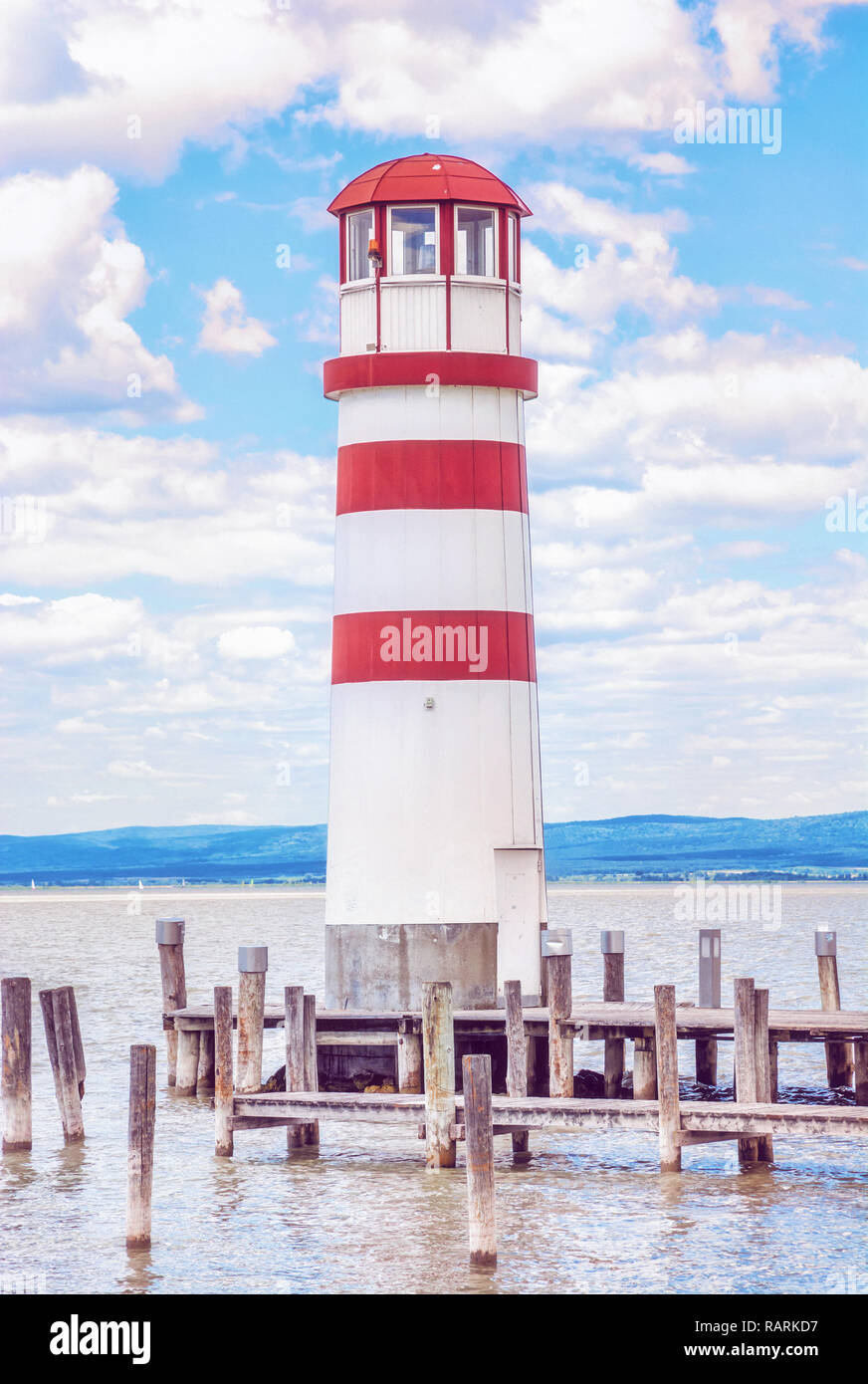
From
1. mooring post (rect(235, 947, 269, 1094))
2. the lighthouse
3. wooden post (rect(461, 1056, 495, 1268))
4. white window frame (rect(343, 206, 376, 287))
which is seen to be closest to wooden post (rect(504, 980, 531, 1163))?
the lighthouse

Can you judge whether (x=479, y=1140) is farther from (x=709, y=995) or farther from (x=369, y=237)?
(x=369, y=237)

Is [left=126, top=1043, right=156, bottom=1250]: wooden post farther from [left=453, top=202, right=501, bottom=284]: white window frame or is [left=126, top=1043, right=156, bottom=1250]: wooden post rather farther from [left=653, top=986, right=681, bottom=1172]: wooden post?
[left=453, top=202, right=501, bottom=284]: white window frame

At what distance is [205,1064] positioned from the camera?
2600 cm

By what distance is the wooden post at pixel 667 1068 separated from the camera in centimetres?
1853

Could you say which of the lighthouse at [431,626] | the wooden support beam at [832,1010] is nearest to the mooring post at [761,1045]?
the lighthouse at [431,626]

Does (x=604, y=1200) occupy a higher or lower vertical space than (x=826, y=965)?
lower

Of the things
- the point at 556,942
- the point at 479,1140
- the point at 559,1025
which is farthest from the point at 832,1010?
the point at 479,1140

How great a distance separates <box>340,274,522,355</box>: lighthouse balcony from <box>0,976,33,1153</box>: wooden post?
8486 mm

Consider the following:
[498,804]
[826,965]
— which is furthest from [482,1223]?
[826,965]

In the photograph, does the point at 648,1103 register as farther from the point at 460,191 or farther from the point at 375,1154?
the point at 460,191

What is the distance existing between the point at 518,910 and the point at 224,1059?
4.96 metres

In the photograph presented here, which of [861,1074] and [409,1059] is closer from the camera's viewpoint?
[409,1059]

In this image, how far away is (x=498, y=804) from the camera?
23078 mm
